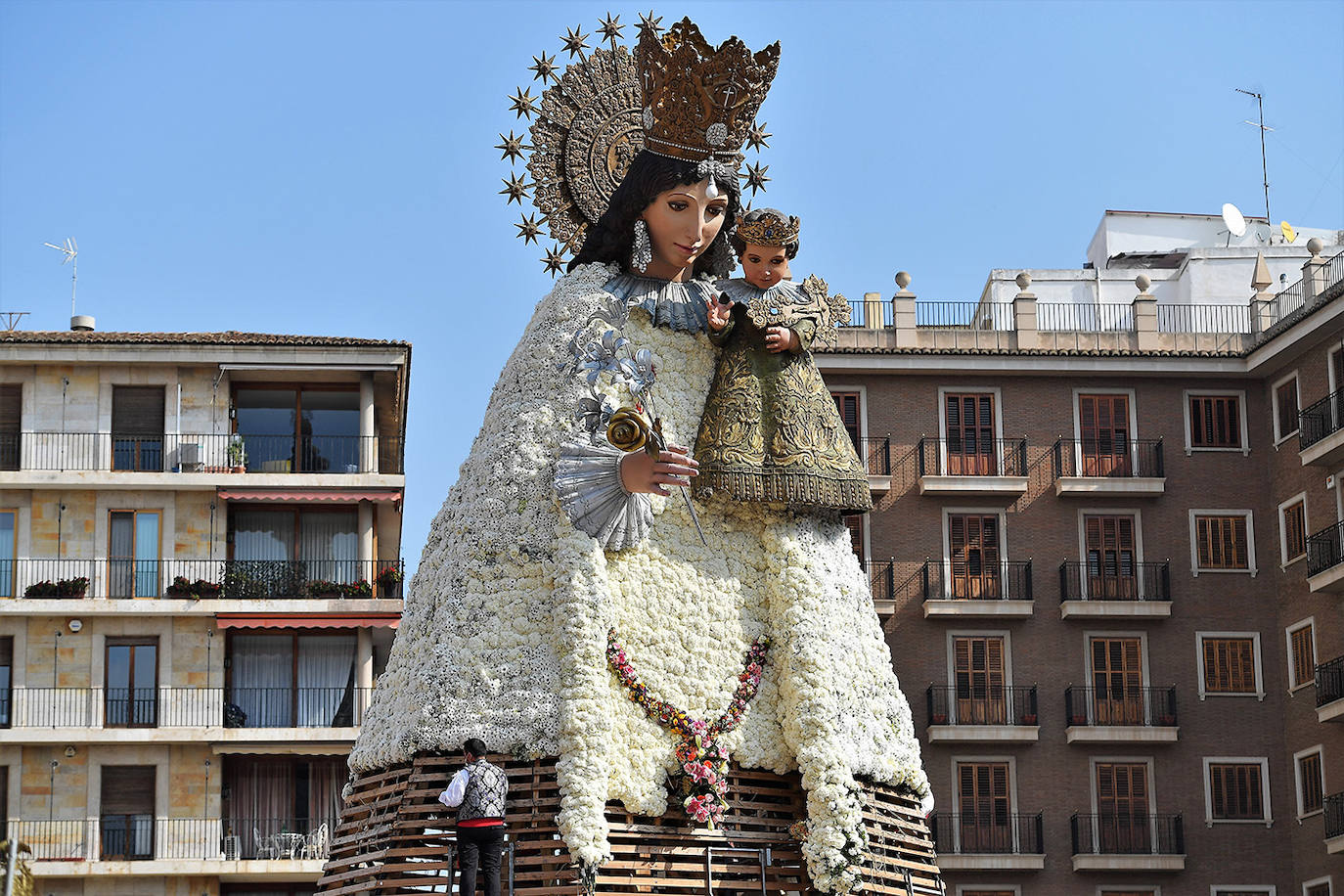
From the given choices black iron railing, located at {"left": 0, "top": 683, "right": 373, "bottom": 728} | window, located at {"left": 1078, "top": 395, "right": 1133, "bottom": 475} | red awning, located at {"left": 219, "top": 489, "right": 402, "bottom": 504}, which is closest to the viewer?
black iron railing, located at {"left": 0, "top": 683, "right": 373, "bottom": 728}

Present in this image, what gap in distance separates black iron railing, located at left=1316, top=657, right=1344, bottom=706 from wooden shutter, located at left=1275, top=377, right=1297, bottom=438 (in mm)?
6149

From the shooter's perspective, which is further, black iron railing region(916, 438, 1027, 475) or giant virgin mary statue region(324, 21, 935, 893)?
black iron railing region(916, 438, 1027, 475)

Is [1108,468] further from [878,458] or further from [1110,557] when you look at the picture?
[878,458]

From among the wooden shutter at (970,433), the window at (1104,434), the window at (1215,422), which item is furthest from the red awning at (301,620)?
the window at (1215,422)

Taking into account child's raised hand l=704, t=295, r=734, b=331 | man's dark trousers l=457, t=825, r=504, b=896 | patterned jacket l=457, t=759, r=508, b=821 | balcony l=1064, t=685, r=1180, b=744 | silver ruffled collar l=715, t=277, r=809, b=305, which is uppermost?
silver ruffled collar l=715, t=277, r=809, b=305

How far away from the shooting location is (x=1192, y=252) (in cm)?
5881

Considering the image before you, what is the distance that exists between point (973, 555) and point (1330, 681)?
856 cm

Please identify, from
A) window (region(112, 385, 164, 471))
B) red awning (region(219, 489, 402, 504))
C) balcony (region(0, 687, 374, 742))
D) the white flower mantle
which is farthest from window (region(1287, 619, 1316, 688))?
the white flower mantle

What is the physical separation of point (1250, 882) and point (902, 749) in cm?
3153

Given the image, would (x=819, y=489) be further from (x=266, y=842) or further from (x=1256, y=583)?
(x=1256, y=583)

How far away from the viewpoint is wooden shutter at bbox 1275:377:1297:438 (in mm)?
53188

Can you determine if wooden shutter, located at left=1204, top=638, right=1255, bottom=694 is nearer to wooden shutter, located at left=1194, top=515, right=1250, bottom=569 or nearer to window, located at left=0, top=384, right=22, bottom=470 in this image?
wooden shutter, located at left=1194, top=515, right=1250, bottom=569

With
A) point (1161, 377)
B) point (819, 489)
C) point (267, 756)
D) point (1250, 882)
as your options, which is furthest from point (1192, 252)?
point (819, 489)

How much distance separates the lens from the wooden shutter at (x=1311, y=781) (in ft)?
167
